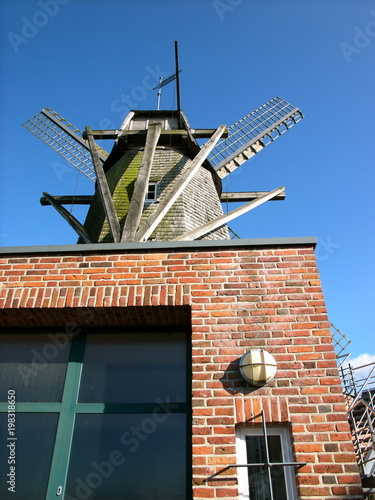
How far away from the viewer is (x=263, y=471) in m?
2.73

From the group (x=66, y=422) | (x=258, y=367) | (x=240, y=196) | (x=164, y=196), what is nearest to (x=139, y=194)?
(x=164, y=196)

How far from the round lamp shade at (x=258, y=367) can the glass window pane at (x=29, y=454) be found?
1.63 meters

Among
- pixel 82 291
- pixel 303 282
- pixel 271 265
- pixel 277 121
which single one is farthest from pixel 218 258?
pixel 277 121

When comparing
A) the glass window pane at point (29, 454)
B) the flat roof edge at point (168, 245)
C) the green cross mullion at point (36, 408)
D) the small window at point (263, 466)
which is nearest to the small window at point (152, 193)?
the flat roof edge at point (168, 245)

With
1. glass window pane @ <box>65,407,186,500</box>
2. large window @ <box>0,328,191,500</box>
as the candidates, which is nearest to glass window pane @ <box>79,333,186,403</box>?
large window @ <box>0,328,191,500</box>

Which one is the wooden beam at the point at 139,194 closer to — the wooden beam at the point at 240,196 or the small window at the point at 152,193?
the small window at the point at 152,193

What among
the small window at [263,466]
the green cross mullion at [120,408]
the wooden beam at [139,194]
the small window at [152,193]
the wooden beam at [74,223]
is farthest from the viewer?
the small window at [152,193]

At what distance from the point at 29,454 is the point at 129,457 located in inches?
32.2

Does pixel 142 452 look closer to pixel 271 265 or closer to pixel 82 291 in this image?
pixel 82 291

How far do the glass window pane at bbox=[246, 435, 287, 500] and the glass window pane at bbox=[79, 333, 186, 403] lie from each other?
0.72 meters

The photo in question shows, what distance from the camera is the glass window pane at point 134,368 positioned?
3.35 meters

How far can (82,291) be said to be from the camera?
3.45 meters

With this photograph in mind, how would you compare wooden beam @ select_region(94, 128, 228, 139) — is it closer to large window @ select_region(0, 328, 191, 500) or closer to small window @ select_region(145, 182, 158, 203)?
small window @ select_region(145, 182, 158, 203)

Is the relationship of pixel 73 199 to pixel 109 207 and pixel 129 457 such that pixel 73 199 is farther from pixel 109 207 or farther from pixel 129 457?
pixel 129 457
